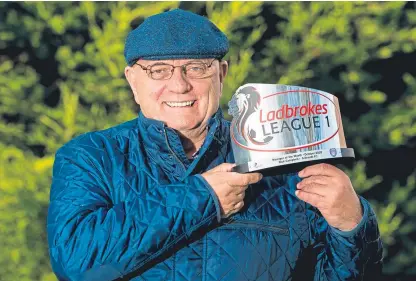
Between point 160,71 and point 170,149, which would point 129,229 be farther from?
point 160,71

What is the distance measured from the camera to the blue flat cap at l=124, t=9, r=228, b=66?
7.34 ft

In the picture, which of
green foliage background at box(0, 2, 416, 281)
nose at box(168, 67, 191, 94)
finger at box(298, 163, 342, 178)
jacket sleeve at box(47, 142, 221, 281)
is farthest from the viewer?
green foliage background at box(0, 2, 416, 281)

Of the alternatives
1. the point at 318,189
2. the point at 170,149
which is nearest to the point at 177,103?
the point at 170,149

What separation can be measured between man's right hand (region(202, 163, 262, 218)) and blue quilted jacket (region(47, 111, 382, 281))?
Result: 0.02 metres

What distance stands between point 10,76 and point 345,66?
219 cm

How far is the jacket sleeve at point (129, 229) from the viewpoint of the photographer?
204cm

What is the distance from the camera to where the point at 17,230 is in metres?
4.70

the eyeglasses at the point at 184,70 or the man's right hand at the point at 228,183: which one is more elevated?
the eyeglasses at the point at 184,70

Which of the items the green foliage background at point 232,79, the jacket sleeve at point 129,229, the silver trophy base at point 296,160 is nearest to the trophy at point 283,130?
the silver trophy base at point 296,160

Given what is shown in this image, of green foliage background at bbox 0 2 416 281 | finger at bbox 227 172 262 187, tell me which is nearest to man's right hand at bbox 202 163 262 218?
finger at bbox 227 172 262 187

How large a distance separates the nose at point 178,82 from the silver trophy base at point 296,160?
30cm

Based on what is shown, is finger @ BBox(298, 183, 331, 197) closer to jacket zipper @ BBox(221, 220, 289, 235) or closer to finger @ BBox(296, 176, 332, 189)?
finger @ BBox(296, 176, 332, 189)

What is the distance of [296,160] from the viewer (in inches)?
82.3

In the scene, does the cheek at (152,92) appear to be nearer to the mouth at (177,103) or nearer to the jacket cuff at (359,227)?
the mouth at (177,103)
